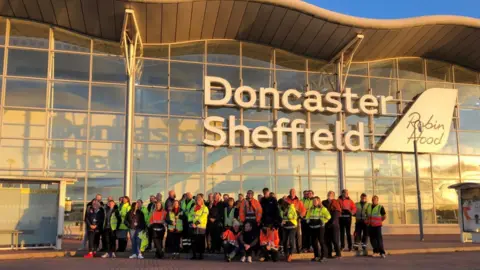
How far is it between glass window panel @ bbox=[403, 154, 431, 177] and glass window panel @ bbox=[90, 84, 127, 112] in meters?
12.7

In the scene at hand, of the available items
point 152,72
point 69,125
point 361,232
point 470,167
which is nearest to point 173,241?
point 361,232

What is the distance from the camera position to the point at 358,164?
74.8ft

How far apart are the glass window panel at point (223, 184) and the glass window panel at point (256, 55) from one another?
5092mm

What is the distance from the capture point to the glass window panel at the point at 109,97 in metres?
20.4

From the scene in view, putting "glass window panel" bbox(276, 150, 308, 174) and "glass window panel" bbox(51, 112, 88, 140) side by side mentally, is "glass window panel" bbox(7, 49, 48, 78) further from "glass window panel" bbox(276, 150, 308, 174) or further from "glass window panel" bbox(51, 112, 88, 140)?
"glass window panel" bbox(276, 150, 308, 174)

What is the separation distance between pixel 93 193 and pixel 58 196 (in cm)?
514

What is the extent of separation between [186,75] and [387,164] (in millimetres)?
9828

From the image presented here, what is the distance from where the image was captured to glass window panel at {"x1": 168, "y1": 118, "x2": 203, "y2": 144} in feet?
68.8

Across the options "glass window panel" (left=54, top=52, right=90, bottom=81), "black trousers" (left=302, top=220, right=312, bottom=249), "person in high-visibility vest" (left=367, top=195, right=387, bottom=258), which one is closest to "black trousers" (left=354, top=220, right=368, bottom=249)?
"person in high-visibility vest" (left=367, top=195, right=387, bottom=258)

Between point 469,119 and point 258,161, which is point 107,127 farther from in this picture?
point 469,119

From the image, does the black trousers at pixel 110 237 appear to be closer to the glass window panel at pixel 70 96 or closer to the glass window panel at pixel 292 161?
the glass window panel at pixel 70 96

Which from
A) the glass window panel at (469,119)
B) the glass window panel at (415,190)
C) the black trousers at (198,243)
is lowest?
the black trousers at (198,243)

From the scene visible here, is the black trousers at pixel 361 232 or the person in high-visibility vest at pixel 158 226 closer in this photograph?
the person in high-visibility vest at pixel 158 226

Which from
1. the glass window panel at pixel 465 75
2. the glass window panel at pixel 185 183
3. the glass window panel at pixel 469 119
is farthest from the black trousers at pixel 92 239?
the glass window panel at pixel 465 75
